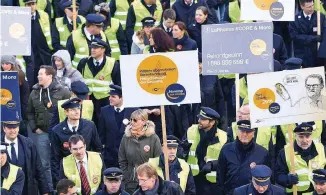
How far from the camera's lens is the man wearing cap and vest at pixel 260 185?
58.3ft

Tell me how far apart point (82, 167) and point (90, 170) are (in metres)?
0.12

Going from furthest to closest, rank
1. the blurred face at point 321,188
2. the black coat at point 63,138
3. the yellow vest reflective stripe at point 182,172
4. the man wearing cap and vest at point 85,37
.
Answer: the man wearing cap and vest at point 85,37 → the black coat at point 63,138 → the yellow vest reflective stripe at point 182,172 → the blurred face at point 321,188

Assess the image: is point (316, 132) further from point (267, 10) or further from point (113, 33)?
point (113, 33)

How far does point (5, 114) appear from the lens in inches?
698

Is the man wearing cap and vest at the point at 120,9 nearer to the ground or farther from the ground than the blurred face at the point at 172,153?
farther from the ground

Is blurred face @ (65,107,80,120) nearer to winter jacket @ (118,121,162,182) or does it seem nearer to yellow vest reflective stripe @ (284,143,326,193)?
winter jacket @ (118,121,162,182)

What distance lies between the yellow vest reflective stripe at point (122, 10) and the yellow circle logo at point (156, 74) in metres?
6.58

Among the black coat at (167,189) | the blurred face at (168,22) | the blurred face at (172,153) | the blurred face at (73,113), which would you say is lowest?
the black coat at (167,189)

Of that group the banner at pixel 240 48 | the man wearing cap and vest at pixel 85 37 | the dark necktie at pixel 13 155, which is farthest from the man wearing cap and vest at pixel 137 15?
the dark necktie at pixel 13 155

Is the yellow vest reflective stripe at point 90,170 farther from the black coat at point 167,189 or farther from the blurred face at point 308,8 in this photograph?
the blurred face at point 308,8

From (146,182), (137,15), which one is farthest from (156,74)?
(137,15)

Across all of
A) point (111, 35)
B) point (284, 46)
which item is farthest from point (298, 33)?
point (111, 35)

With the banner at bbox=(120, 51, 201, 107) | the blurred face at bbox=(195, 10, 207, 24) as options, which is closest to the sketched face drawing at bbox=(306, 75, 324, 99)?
the banner at bbox=(120, 51, 201, 107)

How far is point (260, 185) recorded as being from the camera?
58.3ft
